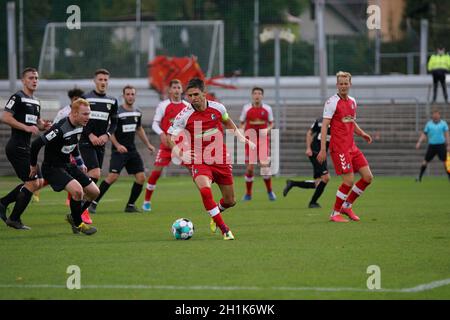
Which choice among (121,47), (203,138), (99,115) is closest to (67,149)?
(203,138)

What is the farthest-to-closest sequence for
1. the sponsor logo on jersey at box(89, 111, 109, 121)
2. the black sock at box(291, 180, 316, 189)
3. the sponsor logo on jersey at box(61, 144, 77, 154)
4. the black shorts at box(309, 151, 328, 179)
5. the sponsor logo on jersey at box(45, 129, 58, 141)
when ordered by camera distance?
the black sock at box(291, 180, 316, 189), the black shorts at box(309, 151, 328, 179), the sponsor logo on jersey at box(89, 111, 109, 121), the sponsor logo on jersey at box(61, 144, 77, 154), the sponsor logo on jersey at box(45, 129, 58, 141)

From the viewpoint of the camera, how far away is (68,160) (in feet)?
41.7

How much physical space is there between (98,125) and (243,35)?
26.5m

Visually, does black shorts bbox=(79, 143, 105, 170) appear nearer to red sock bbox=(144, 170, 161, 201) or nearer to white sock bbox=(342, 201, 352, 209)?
red sock bbox=(144, 170, 161, 201)

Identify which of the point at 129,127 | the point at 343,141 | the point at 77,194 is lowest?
the point at 77,194

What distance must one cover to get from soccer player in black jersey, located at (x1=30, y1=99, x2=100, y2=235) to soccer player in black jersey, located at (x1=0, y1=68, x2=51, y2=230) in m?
0.64

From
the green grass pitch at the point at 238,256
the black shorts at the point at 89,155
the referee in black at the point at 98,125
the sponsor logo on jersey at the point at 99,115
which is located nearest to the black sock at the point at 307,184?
the green grass pitch at the point at 238,256

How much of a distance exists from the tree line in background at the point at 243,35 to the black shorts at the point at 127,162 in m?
23.9

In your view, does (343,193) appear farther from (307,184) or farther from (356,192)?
(307,184)

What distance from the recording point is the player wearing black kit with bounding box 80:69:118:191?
1513 cm

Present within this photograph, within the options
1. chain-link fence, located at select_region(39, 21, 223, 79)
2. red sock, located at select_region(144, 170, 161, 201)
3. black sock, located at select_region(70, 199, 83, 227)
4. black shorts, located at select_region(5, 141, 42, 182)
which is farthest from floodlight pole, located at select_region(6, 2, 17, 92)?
black sock, located at select_region(70, 199, 83, 227)

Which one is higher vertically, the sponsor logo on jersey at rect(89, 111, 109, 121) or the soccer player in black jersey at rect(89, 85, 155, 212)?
the sponsor logo on jersey at rect(89, 111, 109, 121)

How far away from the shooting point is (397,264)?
9.69 meters

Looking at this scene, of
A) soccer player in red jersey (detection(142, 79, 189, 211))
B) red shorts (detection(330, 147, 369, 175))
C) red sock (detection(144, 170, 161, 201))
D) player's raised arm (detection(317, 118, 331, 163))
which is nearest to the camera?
player's raised arm (detection(317, 118, 331, 163))
